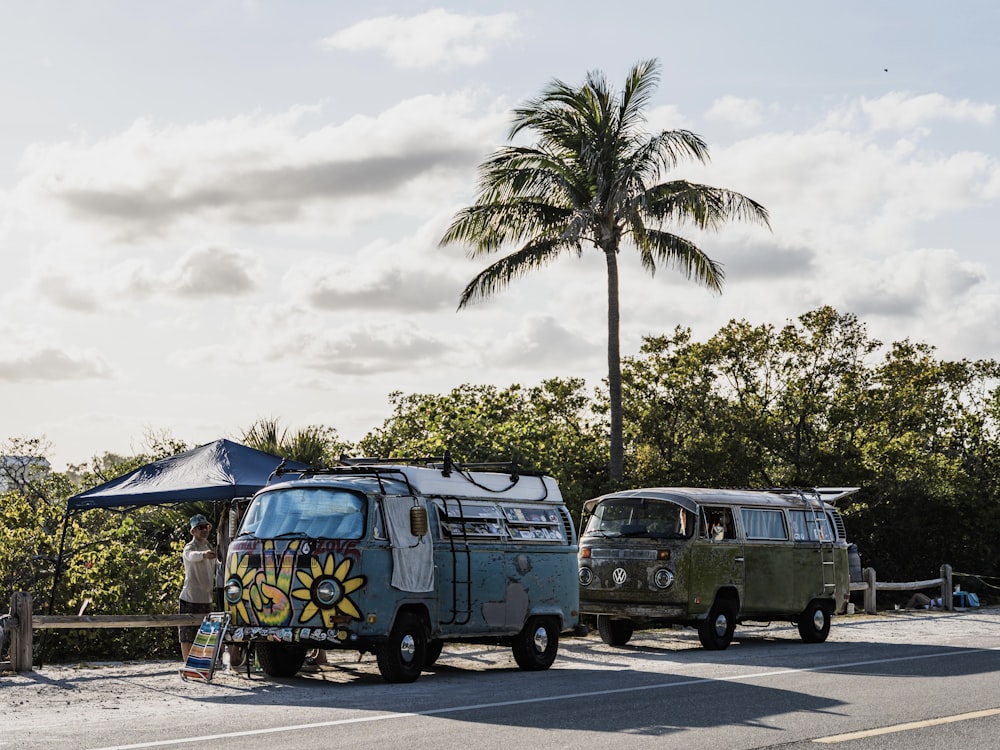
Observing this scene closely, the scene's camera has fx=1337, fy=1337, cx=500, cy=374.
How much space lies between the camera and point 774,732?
1094 cm

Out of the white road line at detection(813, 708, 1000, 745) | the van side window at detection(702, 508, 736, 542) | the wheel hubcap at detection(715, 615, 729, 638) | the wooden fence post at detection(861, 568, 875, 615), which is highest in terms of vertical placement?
the van side window at detection(702, 508, 736, 542)

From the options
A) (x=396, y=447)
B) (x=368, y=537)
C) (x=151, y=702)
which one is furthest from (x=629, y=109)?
(x=151, y=702)

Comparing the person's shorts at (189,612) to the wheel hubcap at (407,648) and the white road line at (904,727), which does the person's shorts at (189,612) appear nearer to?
the wheel hubcap at (407,648)

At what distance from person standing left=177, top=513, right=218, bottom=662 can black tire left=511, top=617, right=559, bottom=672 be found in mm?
3828

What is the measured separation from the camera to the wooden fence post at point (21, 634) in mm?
15133

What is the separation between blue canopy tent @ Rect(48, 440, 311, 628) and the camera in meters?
17.5

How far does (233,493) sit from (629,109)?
53.4ft

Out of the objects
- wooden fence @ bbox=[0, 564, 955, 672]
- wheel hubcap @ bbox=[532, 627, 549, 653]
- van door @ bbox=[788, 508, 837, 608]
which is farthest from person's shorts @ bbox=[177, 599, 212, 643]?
van door @ bbox=[788, 508, 837, 608]

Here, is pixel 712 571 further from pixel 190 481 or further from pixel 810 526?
pixel 190 481

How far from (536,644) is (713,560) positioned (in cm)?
429

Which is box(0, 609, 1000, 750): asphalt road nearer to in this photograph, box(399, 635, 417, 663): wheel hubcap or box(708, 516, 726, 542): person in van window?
box(399, 635, 417, 663): wheel hubcap

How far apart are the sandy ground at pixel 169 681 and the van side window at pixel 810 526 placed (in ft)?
5.59

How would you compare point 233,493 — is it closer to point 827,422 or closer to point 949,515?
point 827,422

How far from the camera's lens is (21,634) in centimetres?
1528
